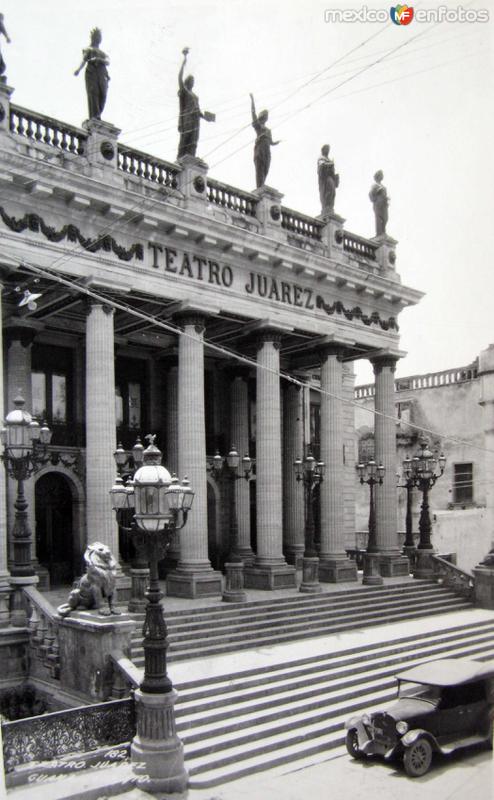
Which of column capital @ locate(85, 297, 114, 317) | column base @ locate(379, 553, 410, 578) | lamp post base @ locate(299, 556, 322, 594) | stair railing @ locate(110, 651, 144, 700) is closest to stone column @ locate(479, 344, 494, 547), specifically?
column base @ locate(379, 553, 410, 578)

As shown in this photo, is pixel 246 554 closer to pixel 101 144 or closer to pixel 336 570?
pixel 336 570

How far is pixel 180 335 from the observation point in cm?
2084

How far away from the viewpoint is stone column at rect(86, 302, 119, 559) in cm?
1786

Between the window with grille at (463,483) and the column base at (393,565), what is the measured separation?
12161 mm

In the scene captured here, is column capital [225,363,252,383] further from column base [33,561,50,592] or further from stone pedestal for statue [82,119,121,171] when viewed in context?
stone pedestal for statue [82,119,121,171]

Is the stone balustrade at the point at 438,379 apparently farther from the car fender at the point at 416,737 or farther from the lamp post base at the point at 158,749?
the lamp post base at the point at 158,749

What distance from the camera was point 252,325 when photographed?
74.4 feet

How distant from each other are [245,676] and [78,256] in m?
9.92

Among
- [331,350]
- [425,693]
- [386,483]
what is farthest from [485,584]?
[425,693]

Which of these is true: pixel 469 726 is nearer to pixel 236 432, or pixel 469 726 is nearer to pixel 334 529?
pixel 334 529

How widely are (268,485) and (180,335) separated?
16.7 feet

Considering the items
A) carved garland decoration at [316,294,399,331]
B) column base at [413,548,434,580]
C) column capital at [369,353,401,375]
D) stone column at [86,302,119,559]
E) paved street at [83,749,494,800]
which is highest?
carved garland decoration at [316,294,399,331]

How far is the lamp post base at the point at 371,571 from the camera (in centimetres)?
2267

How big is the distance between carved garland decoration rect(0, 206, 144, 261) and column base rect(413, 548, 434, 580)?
12.9 m
